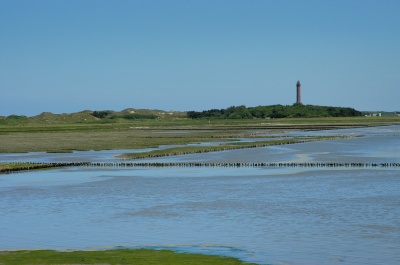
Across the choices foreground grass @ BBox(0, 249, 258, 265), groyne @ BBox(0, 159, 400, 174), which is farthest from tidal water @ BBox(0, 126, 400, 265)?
groyne @ BBox(0, 159, 400, 174)

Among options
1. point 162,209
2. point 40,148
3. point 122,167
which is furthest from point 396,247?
point 40,148

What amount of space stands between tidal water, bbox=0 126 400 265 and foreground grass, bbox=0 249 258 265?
102cm

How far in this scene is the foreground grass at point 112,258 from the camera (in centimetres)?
1677

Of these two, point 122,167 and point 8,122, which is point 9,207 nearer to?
point 122,167

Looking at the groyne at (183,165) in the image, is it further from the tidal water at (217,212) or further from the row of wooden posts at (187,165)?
the tidal water at (217,212)

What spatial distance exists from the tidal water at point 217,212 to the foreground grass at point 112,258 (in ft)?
3.36

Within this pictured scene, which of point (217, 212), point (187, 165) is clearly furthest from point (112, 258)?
point (187, 165)

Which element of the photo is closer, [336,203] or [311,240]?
[311,240]

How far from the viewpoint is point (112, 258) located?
1720 cm

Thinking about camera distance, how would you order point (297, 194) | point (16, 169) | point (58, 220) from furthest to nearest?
1. point (16, 169)
2. point (297, 194)
3. point (58, 220)

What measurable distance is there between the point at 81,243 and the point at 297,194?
13.4m

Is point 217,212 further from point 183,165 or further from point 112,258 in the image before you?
point 183,165

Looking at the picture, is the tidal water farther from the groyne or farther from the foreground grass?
the groyne

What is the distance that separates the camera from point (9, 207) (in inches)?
1096
